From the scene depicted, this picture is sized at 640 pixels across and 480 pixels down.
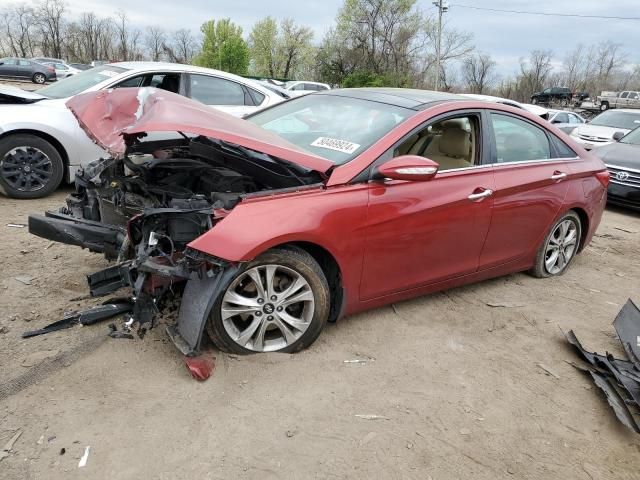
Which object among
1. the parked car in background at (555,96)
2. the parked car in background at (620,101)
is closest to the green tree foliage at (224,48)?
the parked car in background at (555,96)

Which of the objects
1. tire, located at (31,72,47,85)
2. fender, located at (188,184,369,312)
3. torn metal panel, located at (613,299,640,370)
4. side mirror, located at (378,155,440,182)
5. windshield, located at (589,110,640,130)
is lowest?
tire, located at (31,72,47,85)

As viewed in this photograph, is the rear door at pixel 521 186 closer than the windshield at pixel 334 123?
No

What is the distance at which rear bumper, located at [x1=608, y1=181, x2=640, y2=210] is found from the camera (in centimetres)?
820

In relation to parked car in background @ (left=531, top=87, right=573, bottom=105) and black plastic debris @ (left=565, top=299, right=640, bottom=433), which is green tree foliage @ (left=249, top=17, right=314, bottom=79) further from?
black plastic debris @ (left=565, top=299, right=640, bottom=433)

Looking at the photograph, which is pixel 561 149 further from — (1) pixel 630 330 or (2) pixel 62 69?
(2) pixel 62 69

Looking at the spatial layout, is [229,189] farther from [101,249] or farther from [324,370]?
[324,370]

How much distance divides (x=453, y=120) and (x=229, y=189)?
172 centimetres

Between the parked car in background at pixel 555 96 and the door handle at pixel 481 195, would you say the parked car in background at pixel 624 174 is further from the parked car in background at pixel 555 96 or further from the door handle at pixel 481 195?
the parked car in background at pixel 555 96

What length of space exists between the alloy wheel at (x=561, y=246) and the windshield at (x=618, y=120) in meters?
9.78

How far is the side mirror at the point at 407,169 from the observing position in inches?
124

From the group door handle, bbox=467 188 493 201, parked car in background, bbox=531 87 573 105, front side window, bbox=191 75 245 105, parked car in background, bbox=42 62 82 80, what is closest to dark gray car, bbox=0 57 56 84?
parked car in background, bbox=42 62 82 80

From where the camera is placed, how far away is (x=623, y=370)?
3213 mm

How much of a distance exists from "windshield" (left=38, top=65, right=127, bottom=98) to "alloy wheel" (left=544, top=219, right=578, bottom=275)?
16.9 feet

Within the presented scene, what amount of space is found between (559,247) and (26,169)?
559cm
